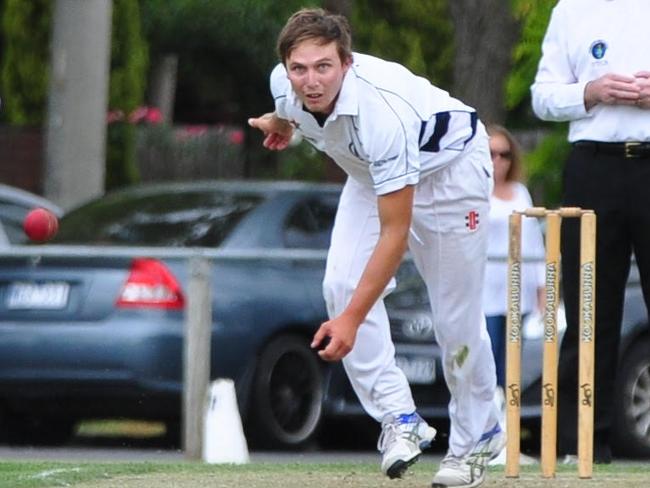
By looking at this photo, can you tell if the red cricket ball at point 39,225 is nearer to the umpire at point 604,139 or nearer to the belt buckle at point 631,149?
the umpire at point 604,139

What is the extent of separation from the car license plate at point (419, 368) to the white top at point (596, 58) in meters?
2.99

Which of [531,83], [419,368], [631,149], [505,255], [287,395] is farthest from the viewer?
[531,83]

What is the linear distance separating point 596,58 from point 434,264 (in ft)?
A: 4.83

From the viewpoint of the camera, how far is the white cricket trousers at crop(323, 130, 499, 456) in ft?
23.1

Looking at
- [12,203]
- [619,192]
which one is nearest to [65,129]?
[12,203]

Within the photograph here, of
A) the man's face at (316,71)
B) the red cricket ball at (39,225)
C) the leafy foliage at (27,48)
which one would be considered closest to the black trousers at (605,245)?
the man's face at (316,71)

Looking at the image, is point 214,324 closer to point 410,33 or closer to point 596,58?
point 596,58

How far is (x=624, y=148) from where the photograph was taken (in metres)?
8.02

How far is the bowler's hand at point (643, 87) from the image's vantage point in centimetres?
790

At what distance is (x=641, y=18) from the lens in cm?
798

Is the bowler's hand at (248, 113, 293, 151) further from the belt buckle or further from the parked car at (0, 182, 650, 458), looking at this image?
the parked car at (0, 182, 650, 458)

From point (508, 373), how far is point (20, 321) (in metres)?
4.26

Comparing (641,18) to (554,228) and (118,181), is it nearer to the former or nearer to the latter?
(554,228)

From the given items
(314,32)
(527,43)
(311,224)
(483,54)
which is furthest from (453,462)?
(483,54)
